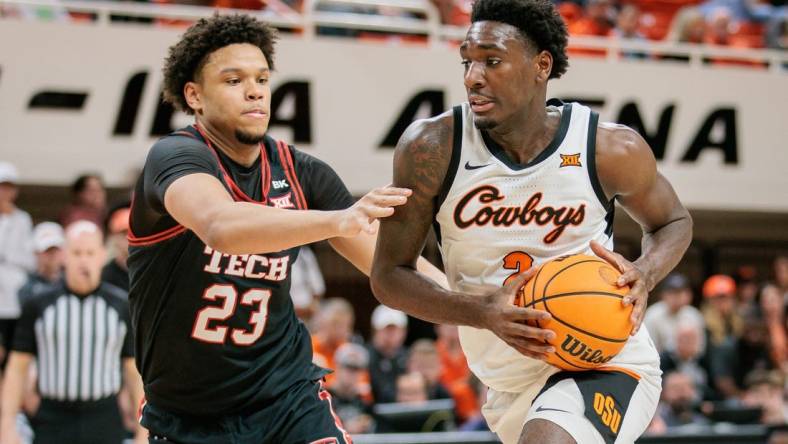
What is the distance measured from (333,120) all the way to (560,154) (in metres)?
7.90

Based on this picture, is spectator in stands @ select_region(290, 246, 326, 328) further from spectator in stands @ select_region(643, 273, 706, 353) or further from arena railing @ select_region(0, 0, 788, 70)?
spectator in stands @ select_region(643, 273, 706, 353)

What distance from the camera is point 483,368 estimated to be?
4.22 metres

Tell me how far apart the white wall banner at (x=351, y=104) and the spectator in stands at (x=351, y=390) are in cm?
314

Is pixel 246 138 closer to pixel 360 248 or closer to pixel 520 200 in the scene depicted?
pixel 360 248

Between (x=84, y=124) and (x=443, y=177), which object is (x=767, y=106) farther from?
(x=443, y=177)

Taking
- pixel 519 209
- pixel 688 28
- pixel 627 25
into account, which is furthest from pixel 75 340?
pixel 688 28

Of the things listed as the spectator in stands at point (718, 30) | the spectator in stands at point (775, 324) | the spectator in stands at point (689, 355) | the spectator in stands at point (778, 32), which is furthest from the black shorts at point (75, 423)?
the spectator in stands at point (778, 32)

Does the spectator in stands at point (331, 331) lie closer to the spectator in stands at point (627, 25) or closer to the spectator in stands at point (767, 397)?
the spectator in stands at point (767, 397)

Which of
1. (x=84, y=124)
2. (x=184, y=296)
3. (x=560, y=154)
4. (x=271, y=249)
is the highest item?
(x=560, y=154)

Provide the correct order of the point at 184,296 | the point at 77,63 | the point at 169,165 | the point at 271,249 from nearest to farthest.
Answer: the point at 271,249 → the point at 169,165 → the point at 184,296 → the point at 77,63

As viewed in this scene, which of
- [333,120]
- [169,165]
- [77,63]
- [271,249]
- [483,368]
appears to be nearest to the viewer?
[271,249]

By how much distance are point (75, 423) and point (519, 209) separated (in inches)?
154

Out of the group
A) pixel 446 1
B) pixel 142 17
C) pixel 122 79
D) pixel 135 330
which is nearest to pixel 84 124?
pixel 122 79

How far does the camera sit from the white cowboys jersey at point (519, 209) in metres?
3.99
